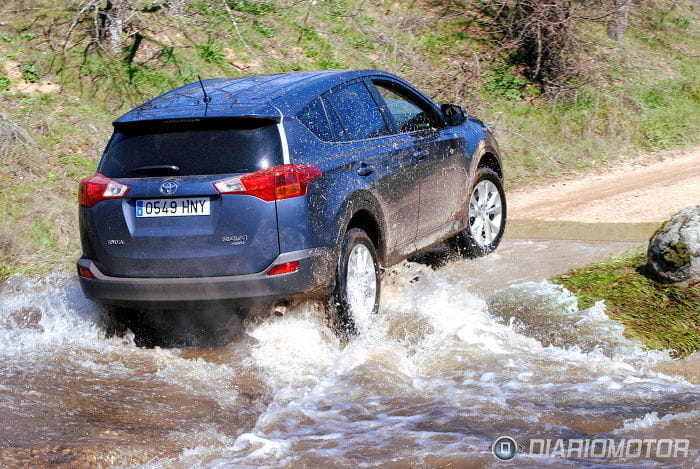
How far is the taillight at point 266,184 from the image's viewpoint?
16.6ft

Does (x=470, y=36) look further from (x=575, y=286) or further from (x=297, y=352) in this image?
(x=297, y=352)

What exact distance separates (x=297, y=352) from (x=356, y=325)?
427mm

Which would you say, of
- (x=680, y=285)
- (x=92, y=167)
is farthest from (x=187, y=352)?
(x=92, y=167)

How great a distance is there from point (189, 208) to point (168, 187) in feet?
0.58

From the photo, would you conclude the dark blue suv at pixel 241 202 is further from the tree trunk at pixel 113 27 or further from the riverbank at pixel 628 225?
the tree trunk at pixel 113 27

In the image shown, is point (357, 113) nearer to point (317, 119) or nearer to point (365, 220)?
point (317, 119)

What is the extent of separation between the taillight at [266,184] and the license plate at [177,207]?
0.15m

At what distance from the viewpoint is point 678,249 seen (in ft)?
20.2

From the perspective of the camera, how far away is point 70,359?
5590 mm

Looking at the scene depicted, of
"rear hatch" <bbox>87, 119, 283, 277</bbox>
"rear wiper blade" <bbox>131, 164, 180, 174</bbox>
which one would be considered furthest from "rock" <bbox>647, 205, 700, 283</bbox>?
"rear wiper blade" <bbox>131, 164, 180, 174</bbox>

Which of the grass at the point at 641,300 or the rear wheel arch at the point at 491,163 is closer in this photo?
the grass at the point at 641,300

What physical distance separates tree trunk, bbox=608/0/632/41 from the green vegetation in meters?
0.16

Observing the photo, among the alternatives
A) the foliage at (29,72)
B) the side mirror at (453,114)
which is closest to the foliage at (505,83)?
the side mirror at (453,114)

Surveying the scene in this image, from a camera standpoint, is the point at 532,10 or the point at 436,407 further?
the point at 532,10
